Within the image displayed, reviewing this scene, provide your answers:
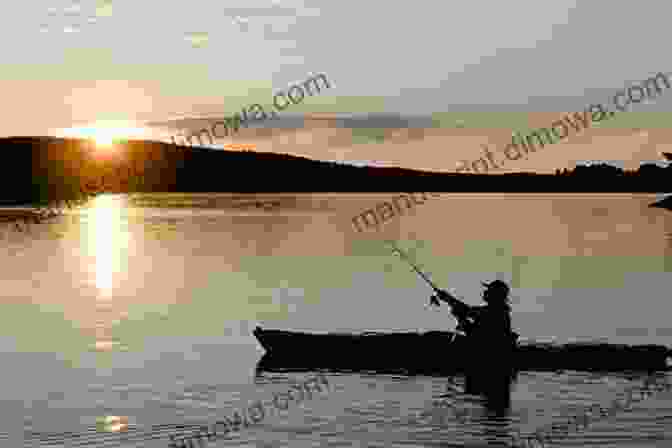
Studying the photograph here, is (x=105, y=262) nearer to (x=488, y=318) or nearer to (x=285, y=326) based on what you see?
(x=285, y=326)

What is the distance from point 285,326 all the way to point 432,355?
1572cm

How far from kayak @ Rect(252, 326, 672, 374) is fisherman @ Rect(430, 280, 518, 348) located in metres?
0.30

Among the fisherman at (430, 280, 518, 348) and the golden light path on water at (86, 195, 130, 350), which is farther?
the golden light path on water at (86, 195, 130, 350)

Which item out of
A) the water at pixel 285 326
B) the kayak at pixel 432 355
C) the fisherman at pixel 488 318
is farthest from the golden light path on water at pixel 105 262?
the fisherman at pixel 488 318

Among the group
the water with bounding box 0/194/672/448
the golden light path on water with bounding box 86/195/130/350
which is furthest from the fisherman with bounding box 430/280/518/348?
the golden light path on water with bounding box 86/195/130/350

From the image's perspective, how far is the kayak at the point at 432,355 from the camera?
36.7 m

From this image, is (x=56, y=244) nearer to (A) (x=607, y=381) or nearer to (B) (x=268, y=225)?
(B) (x=268, y=225)

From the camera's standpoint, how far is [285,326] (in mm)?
52156

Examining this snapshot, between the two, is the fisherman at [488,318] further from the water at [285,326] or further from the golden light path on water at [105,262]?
the golden light path on water at [105,262]

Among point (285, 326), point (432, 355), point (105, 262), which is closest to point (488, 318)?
point (432, 355)

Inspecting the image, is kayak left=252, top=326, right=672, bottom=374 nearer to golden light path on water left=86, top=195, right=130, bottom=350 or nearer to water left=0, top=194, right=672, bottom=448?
water left=0, top=194, right=672, bottom=448

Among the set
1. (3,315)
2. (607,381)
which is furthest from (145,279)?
(607,381)

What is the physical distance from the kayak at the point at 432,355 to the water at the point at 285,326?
806 mm

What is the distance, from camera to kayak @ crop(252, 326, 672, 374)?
3666 centimetres
